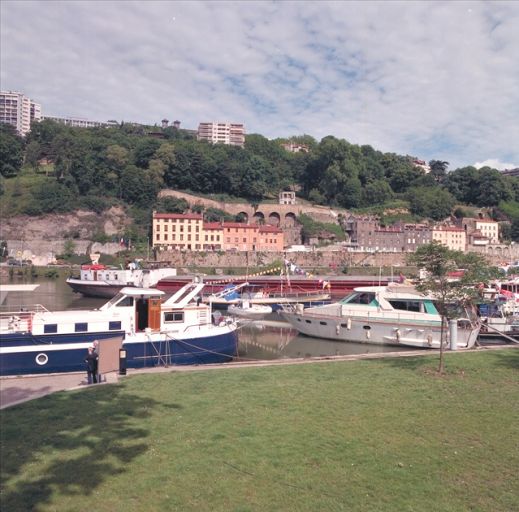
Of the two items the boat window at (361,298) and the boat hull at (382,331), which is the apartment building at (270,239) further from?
the boat window at (361,298)

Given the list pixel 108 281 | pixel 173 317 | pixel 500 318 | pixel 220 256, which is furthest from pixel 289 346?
pixel 220 256

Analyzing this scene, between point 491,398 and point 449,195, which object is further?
point 449,195

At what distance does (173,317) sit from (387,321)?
1106 cm

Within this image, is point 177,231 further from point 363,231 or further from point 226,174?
point 363,231

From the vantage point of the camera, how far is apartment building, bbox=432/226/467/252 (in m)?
103

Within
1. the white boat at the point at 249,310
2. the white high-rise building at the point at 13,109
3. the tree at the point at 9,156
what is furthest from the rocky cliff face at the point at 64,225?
the white high-rise building at the point at 13,109

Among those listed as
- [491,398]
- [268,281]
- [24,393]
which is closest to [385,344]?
[491,398]

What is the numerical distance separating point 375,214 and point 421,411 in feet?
345

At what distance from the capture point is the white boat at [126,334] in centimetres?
1609

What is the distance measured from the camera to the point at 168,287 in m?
51.7

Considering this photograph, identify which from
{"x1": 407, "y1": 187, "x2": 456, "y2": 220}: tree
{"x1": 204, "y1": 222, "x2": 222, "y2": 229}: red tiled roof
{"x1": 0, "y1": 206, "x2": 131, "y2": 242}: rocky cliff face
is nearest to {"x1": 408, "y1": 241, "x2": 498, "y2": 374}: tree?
{"x1": 204, "y1": 222, "x2": 222, "y2": 229}: red tiled roof

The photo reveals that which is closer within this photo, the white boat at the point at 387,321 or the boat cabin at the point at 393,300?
the white boat at the point at 387,321

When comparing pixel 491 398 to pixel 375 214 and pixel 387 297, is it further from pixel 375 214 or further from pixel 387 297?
pixel 375 214

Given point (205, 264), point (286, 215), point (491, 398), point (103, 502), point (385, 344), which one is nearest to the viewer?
point (103, 502)
